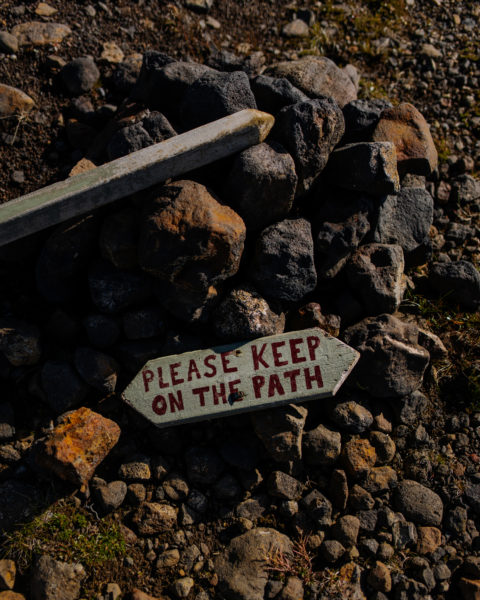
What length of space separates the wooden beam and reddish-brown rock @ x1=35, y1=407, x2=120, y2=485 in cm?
116

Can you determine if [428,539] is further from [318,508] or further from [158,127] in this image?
[158,127]

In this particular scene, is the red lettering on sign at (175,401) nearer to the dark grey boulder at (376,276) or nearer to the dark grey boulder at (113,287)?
the dark grey boulder at (113,287)

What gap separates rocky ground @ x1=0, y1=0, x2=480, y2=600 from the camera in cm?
312

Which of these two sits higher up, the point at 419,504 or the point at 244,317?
the point at 244,317

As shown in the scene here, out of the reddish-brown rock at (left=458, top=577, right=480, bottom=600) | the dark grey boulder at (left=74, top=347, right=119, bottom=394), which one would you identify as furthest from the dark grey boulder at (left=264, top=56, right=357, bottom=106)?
the reddish-brown rock at (left=458, top=577, right=480, bottom=600)

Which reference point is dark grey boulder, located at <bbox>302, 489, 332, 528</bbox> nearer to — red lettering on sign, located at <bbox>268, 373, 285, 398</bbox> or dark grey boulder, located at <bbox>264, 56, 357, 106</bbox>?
red lettering on sign, located at <bbox>268, 373, 285, 398</bbox>

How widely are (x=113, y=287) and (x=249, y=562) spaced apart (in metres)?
1.80

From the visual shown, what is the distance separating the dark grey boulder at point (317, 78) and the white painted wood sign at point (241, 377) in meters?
1.76

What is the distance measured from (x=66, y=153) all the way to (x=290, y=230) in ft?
6.19

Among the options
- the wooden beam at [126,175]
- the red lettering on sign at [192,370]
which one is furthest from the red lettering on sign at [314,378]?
the wooden beam at [126,175]

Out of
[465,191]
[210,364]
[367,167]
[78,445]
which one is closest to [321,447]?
[210,364]

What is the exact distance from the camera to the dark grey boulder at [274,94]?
359 centimetres

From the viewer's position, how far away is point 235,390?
10.8 feet

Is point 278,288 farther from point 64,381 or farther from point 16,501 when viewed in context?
point 16,501
